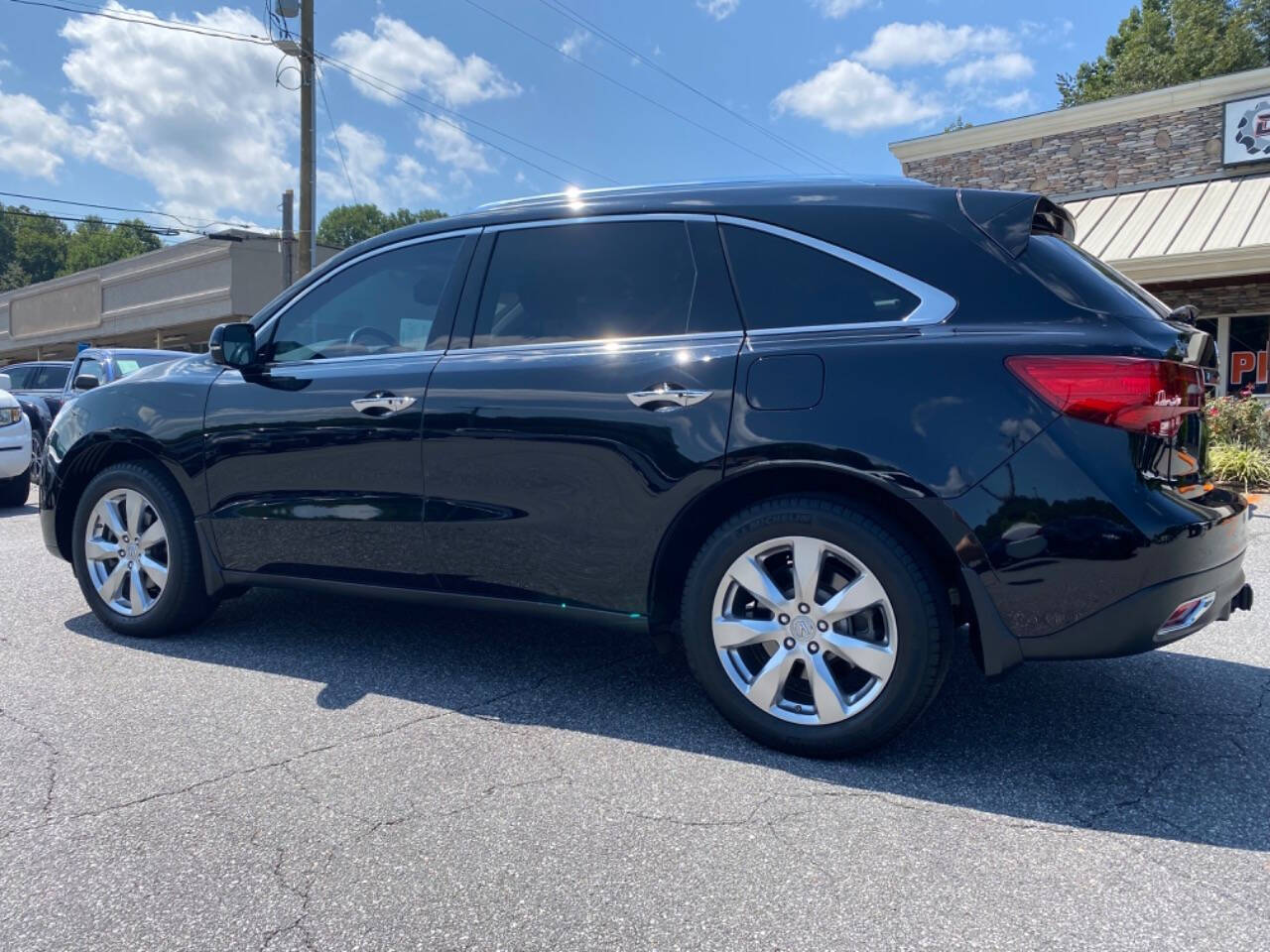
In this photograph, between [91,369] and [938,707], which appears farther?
[91,369]

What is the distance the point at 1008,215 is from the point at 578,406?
1.49 meters

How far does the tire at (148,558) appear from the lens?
13.6ft

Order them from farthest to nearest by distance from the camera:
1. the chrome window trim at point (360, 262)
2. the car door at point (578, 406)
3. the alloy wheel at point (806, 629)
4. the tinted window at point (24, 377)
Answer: the tinted window at point (24, 377), the chrome window trim at point (360, 262), the car door at point (578, 406), the alloy wheel at point (806, 629)

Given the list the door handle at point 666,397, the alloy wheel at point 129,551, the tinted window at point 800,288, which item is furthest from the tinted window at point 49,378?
the tinted window at point 800,288

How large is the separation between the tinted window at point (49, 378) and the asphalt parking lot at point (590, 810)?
14592mm

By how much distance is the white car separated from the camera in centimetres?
944

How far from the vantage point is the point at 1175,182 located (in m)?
15.1

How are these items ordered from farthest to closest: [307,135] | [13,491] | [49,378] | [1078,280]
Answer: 1. [307,135]
2. [49,378]
3. [13,491]
4. [1078,280]

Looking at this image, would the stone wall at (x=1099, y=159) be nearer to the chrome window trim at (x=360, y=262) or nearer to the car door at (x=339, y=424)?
the chrome window trim at (x=360, y=262)

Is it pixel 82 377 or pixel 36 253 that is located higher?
pixel 36 253

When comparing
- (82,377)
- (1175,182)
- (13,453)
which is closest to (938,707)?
(13,453)

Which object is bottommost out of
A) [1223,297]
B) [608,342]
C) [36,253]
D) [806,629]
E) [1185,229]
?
[806,629]

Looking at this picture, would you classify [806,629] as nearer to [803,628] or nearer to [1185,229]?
[803,628]

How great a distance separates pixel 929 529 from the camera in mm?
2807
